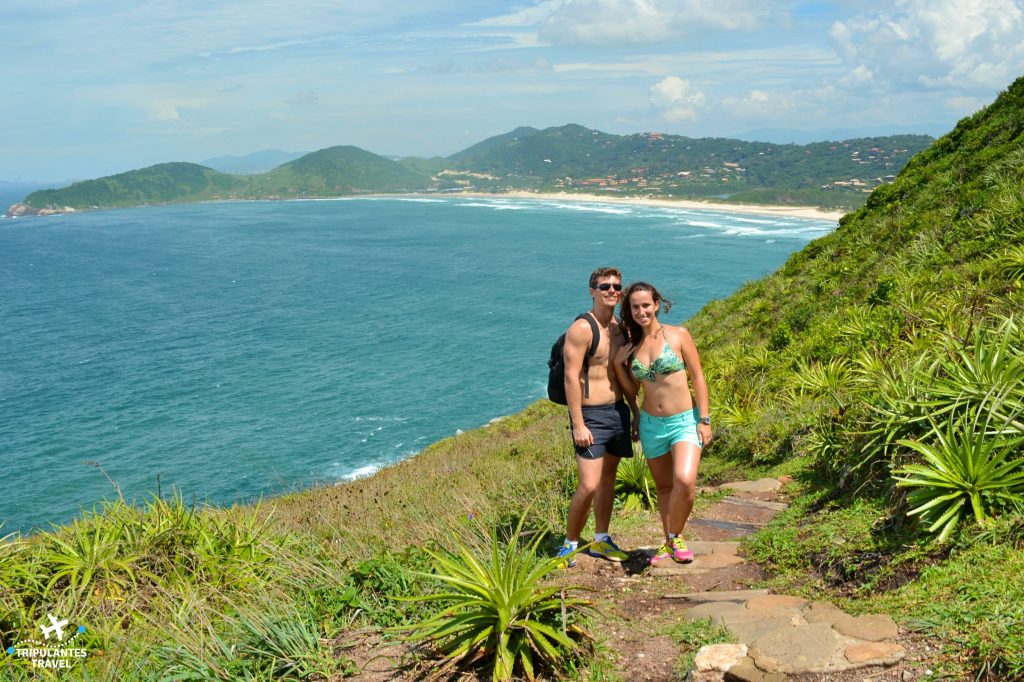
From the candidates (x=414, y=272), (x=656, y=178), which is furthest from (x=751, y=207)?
(x=414, y=272)

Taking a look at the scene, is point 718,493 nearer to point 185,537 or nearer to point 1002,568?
point 1002,568

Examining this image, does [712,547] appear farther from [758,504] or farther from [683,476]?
[758,504]

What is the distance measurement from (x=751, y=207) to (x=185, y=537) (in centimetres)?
13793

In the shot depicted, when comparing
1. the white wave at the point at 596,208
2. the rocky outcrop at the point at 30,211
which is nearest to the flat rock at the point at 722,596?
the white wave at the point at 596,208

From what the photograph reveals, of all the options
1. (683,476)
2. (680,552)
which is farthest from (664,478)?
(680,552)

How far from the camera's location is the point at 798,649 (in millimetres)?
3299

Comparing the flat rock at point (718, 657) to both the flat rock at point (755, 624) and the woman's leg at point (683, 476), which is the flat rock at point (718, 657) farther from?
the woman's leg at point (683, 476)

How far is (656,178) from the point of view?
192 m

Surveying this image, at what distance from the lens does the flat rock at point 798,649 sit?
10.4 feet

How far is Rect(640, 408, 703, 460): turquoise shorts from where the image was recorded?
15.9ft

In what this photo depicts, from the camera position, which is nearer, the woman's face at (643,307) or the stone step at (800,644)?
the stone step at (800,644)

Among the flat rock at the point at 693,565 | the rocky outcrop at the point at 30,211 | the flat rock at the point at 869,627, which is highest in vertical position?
the rocky outcrop at the point at 30,211

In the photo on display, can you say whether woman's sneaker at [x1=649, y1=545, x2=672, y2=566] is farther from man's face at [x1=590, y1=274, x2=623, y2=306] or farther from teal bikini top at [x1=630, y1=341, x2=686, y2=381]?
man's face at [x1=590, y1=274, x2=623, y2=306]

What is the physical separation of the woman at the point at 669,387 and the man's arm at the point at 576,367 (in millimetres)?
338
